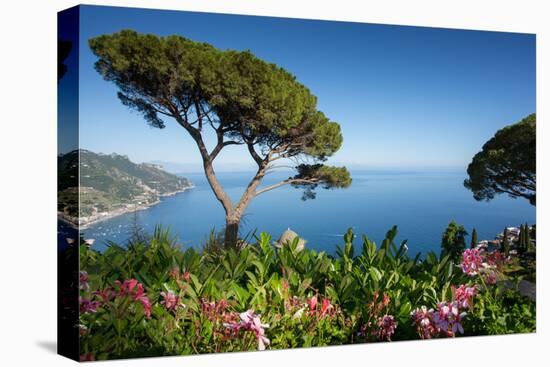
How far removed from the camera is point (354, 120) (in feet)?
24.8

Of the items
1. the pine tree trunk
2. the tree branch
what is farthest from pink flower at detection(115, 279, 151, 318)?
the tree branch

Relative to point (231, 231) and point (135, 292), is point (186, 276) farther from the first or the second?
point (231, 231)

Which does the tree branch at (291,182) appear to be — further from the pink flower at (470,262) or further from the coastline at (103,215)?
the pink flower at (470,262)

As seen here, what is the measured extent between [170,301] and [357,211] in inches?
85.3

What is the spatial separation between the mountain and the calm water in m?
0.12

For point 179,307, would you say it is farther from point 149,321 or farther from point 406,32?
point 406,32

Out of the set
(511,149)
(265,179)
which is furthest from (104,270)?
(511,149)

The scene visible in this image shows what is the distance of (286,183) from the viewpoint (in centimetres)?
764

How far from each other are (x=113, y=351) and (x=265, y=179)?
7.48ft

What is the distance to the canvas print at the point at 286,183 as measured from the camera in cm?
633

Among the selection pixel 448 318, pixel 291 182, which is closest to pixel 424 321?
pixel 448 318

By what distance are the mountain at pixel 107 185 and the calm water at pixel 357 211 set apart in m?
0.12

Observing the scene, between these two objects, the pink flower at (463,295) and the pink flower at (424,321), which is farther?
the pink flower at (463,295)

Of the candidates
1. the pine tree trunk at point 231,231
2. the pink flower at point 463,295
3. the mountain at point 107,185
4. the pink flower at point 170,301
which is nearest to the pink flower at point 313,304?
the pine tree trunk at point 231,231
